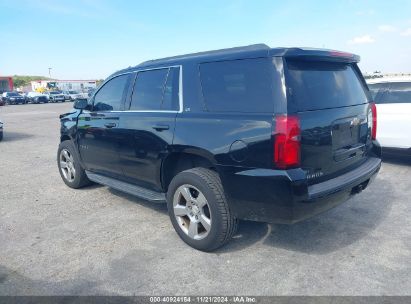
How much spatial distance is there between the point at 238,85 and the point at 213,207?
1.13 meters

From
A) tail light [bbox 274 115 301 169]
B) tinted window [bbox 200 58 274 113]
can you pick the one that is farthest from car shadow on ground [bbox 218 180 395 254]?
tinted window [bbox 200 58 274 113]

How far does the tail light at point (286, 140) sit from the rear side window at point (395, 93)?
4.80m

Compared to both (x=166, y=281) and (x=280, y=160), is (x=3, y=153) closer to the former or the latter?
(x=166, y=281)

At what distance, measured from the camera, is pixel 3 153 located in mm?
9336

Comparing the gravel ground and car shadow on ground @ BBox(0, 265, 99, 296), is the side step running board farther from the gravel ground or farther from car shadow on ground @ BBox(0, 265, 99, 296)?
car shadow on ground @ BBox(0, 265, 99, 296)

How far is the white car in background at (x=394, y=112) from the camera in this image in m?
6.44

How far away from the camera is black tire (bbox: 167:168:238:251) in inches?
127

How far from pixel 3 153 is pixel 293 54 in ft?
29.1

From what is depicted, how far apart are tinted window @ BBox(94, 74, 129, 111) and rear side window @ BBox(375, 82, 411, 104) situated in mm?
5032

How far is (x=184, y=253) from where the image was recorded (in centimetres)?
350

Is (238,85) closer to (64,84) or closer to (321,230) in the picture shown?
(321,230)

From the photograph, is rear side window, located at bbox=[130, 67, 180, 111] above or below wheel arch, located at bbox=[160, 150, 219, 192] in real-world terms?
above

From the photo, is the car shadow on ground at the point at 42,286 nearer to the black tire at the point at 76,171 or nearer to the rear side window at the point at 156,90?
the rear side window at the point at 156,90

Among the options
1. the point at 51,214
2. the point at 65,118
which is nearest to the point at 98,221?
the point at 51,214
